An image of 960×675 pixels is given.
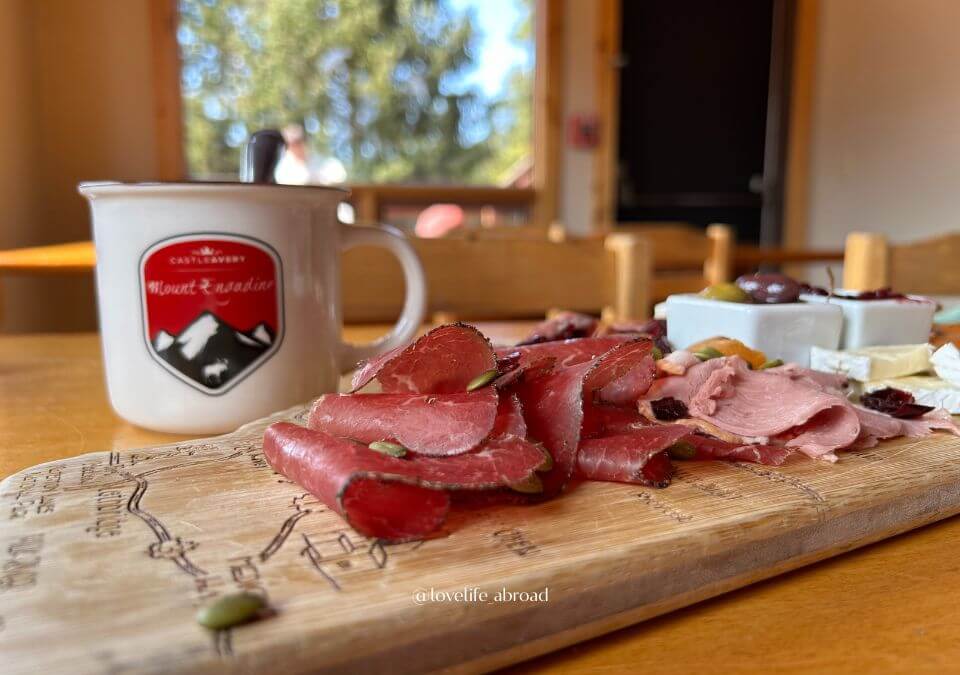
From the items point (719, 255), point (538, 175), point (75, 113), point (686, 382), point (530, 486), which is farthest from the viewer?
point (538, 175)

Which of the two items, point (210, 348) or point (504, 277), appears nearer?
point (210, 348)

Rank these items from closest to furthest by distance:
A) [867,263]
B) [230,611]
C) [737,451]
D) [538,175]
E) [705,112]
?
[230,611], [737,451], [867,263], [538,175], [705,112]

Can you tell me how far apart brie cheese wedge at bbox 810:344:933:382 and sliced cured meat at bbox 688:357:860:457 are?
144 millimetres

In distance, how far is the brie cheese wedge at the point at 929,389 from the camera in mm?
752

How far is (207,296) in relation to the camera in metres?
0.66

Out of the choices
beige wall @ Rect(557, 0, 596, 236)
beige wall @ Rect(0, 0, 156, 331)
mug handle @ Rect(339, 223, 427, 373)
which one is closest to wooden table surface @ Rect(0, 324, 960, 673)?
mug handle @ Rect(339, 223, 427, 373)

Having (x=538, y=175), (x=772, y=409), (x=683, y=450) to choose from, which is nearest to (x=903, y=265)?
(x=772, y=409)

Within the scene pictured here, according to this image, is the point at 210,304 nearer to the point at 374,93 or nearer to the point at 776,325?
the point at 776,325

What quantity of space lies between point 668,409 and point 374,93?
11.9 feet

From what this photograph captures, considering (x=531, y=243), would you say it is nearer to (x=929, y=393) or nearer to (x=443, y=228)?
(x=929, y=393)

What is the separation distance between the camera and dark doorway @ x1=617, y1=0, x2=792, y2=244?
4418mm

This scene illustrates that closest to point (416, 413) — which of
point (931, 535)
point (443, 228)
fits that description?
point (931, 535)

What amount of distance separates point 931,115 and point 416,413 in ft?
13.5

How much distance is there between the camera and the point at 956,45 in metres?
3.55
